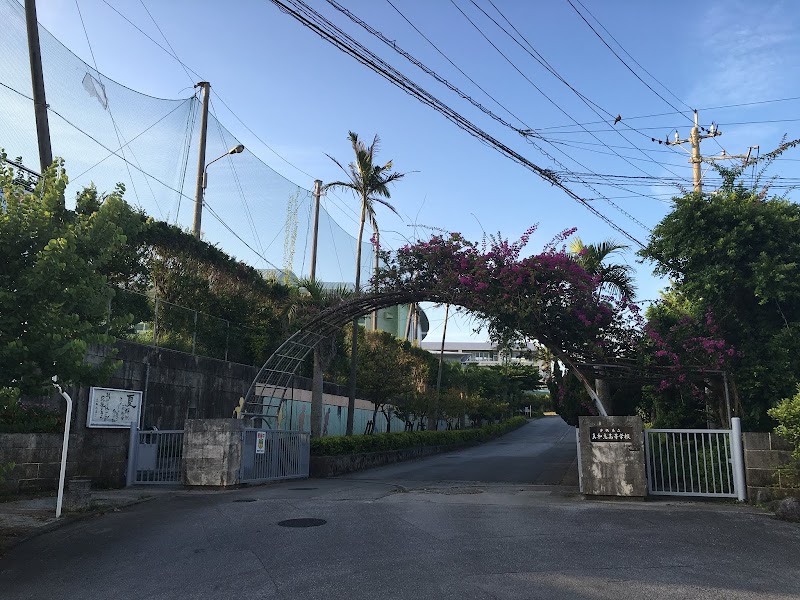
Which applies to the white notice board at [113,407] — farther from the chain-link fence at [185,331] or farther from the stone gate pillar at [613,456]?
the stone gate pillar at [613,456]

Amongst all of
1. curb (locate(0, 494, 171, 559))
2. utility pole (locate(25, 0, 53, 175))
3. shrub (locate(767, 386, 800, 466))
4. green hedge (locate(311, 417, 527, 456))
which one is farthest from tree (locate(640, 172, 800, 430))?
utility pole (locate(25, 0, 53, 175))

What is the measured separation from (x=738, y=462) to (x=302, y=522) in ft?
28.0

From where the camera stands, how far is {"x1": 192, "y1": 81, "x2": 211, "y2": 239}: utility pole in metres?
21.9

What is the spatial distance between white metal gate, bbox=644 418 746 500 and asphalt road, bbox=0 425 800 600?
Result: 0.57m

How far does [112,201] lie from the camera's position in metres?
8.52

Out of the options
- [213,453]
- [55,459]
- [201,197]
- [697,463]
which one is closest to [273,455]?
[213,453]

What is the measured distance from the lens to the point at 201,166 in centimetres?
2231

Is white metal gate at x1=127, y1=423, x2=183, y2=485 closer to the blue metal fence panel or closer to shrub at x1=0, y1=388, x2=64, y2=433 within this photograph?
shrub at x1=0, y1=388, x2=64, y2=433

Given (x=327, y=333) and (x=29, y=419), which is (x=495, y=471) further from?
(x=29, y=419)

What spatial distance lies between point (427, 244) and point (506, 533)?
7611 millimetres

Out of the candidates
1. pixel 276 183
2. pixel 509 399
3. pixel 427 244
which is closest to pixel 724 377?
pixel 427 244

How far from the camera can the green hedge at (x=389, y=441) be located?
2048 centimetres

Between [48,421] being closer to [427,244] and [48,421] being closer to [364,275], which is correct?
[427,244]

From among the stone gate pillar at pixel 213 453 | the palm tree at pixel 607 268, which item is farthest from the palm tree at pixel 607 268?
the stone gate pillar at pixel 213 453
